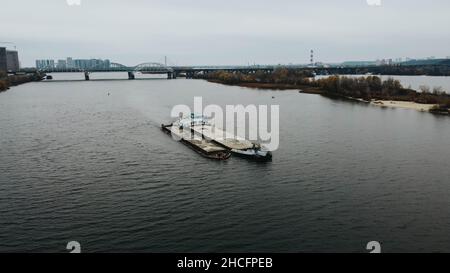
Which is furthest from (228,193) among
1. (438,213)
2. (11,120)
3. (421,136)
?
(11,120)

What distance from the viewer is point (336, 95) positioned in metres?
95.4

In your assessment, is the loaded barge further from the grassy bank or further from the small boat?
the grassy bank

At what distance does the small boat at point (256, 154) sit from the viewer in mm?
35250

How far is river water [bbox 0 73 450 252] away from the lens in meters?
20.5

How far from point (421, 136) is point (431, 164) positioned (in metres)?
13.1

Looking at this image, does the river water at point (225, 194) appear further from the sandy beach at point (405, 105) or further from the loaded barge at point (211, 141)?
the sandy beach at point (405, 105)

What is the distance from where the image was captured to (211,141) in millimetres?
43969

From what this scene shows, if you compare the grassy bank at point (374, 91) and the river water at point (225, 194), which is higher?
Result: the grassy bank at point (374, 91)

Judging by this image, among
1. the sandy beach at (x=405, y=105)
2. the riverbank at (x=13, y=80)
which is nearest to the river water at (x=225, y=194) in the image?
the sandy beach at (x=405, y=105)

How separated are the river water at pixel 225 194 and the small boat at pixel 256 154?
3.24 ft

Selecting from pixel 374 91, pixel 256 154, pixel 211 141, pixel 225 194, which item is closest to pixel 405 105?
pixel 374 91

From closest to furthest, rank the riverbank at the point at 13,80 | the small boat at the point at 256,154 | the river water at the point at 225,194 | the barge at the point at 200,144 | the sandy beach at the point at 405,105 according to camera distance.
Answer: the river water at the point at 225,194
the small boat at the point at 256,154
the barge at the point at 200,144
the sandy beach at the point at 405,105
the riverbank at the point at 13,80
